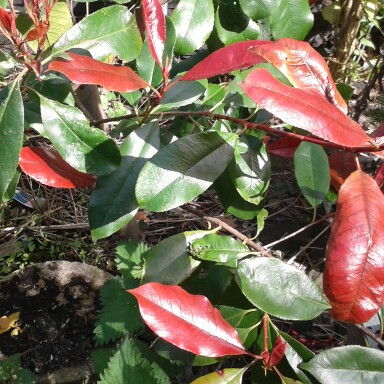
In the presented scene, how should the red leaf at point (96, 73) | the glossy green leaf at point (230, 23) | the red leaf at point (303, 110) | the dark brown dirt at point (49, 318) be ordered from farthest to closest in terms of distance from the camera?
1. the dark brown dirt at point (49, 318)
2. the glossy green leaf at point (230, 23)
3. the red leaf at point (96, 73)
4. the red leaf at point (303, 110)

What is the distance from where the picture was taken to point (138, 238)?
1.55m

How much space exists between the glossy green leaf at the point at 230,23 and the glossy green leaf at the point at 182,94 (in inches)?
10.3

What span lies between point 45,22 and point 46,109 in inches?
7.1

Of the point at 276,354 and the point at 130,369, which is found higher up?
the point at 276,354

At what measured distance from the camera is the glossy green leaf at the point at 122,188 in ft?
2.99

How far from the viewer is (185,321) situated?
0.81 m

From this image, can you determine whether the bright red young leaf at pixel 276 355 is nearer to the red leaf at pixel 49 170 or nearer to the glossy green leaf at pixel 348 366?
the glossy green leaf at pixel 348 366

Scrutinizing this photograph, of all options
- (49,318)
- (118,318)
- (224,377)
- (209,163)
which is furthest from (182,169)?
(49,318)

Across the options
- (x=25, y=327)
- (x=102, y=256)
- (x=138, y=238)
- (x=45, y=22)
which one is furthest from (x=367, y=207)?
(x=102, y=256)

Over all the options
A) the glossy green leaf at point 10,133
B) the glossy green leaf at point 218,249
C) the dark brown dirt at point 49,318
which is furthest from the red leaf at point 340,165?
the dark brown dirt at point 49,318

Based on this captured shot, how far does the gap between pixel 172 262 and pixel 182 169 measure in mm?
227

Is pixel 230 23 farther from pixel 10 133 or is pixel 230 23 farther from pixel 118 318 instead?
pixel 118 318

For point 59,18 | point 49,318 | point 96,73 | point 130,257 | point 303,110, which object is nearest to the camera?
point 303,110

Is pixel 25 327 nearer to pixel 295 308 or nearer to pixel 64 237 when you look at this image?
pixel 64 237
